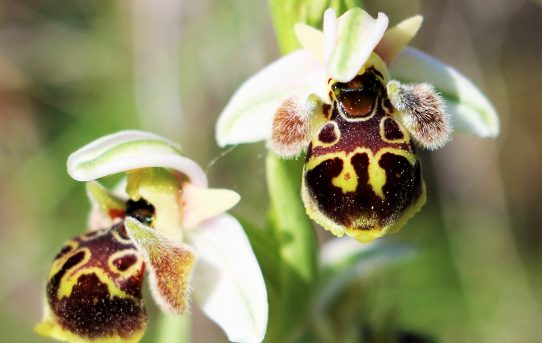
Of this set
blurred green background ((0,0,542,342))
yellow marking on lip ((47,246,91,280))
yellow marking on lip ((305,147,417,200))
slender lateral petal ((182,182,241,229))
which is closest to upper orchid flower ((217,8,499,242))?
yellow marking on lip ((305,147,417,200))

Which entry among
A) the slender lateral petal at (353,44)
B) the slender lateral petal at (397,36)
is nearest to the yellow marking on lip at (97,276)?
the slender lateral petal at (353,44)

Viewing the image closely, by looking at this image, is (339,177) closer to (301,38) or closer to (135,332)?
(301,38)

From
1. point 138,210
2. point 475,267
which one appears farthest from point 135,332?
point 475,267

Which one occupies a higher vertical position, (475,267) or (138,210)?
(138,210)

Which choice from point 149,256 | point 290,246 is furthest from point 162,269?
point 290,246

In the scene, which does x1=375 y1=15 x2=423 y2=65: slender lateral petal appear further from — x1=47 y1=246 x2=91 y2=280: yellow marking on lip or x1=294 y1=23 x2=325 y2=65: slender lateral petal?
x1=47 y1=246 x2=91 y2=280: yellow marking on lip

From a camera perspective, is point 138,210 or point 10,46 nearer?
point 138,210

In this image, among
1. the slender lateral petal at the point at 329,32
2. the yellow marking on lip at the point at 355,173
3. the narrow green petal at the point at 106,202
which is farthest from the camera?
the narrow green petal at the point at 106,202

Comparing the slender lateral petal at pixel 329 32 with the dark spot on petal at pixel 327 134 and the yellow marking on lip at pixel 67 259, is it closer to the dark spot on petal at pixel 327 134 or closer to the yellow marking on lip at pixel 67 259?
the dark spot on petal at pixel 327 134
